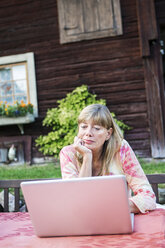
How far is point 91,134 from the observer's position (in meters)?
1.58

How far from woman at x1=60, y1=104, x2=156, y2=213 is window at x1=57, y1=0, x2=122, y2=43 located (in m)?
4.58

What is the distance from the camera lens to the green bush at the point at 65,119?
5.70 m

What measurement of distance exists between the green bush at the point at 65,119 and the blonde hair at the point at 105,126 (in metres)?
3.97

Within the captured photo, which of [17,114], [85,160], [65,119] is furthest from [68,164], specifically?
→ [17,114]

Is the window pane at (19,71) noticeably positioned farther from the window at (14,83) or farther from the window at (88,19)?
the window at (88,19)

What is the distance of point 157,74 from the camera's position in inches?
220

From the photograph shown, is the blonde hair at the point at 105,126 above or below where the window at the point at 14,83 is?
below

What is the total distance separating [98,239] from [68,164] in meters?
0.63

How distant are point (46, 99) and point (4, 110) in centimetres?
92

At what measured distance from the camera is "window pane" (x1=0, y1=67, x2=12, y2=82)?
6634 millimetres

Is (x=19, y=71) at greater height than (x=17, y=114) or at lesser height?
greater

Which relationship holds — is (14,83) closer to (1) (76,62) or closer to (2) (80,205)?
(1) (76,62)

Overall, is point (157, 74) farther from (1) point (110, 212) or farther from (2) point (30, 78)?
(1) point (110, 212)

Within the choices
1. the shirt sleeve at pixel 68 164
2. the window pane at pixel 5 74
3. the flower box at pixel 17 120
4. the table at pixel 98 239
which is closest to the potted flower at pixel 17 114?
the flower box at pixel 17 120
